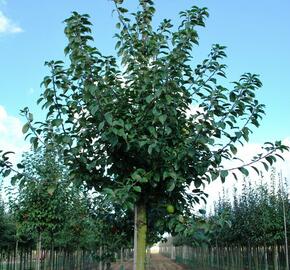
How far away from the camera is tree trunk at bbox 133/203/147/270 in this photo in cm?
418

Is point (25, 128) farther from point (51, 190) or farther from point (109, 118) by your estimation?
point (109, 118)

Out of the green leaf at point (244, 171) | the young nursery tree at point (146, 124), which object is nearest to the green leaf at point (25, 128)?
the young nursery tree at point (146, 124)

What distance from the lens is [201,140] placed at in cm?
374

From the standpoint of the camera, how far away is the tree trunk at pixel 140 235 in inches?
165

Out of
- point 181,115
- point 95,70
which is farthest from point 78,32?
point 181,115

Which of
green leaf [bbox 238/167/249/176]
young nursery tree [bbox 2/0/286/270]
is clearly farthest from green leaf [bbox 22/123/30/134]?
green leaf [bbox 238/167/249/176]

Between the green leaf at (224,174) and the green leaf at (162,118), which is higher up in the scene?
the green leaf at (162,118)

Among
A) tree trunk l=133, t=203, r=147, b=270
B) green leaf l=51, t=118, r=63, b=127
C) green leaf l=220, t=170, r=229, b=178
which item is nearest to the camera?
green leaf l=220, t=170, r=229, b=178

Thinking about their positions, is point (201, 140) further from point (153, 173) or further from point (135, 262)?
point (135, 262)

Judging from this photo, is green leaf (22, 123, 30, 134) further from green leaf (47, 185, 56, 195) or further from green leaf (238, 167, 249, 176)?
green leaf (238, 167, 249, 176)

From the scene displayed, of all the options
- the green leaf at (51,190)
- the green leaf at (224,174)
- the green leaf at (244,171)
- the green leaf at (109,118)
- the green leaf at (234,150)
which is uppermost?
the green leaf at (109,118)

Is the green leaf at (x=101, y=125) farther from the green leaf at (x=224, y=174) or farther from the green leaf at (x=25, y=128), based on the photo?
the green leaf at (x=224, y=174)

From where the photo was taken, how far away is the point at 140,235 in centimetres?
426

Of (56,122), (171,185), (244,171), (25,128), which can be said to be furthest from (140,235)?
(25,128)
